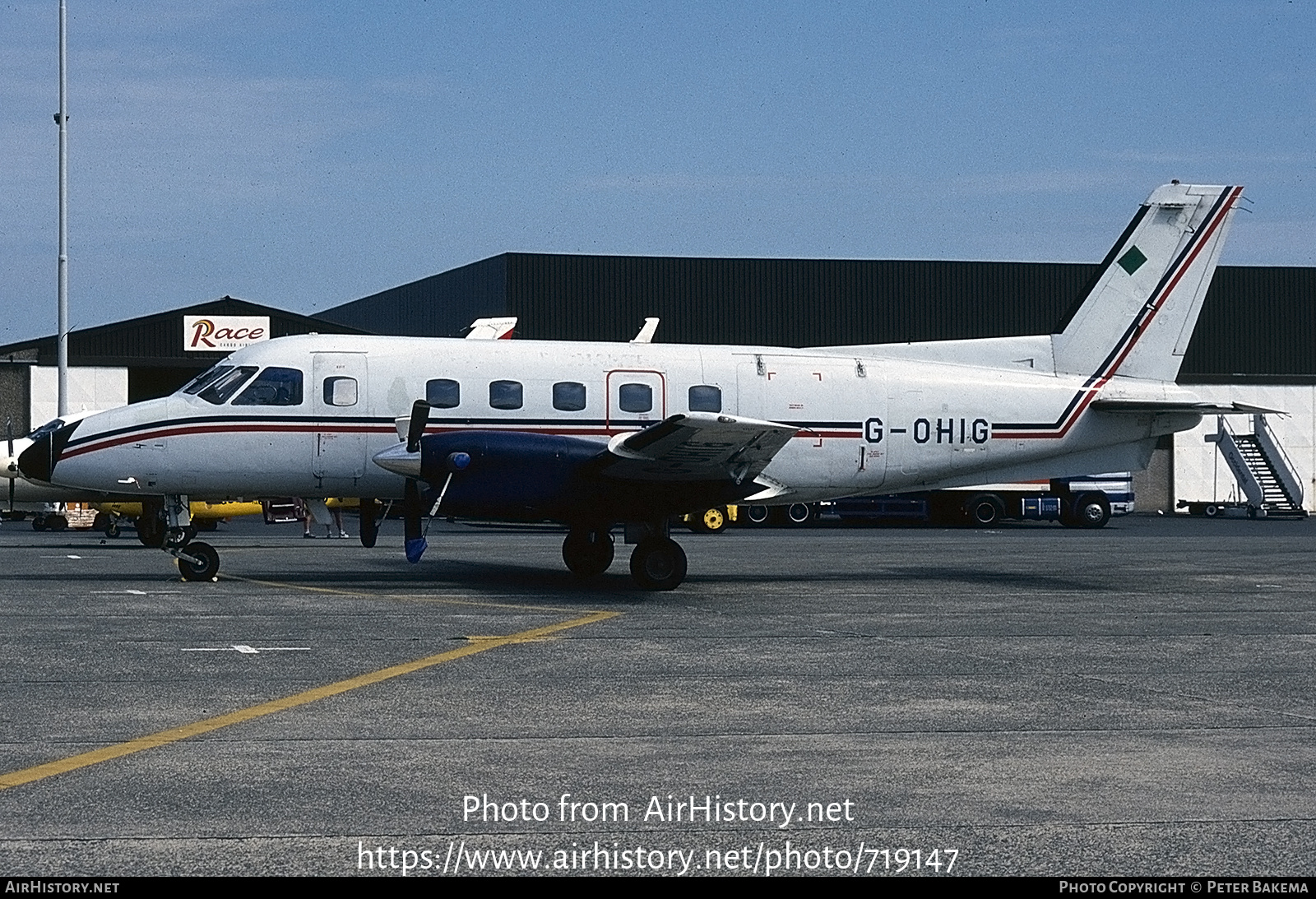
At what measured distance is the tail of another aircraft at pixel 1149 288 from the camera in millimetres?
22641

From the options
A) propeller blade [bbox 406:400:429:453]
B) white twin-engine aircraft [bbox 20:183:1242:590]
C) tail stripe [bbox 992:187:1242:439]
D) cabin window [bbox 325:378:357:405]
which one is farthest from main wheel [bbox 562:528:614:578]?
tail stripe [bbox 992:187:1242:439]

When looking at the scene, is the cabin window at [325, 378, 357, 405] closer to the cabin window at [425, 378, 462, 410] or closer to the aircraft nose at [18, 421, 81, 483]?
the cabin window at [425, 378, 462, 410]

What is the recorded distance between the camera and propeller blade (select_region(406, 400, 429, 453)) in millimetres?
18656

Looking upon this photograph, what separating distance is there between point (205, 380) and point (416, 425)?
342cm

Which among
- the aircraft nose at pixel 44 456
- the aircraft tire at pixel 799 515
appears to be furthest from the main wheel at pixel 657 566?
the aircraft tire at pixel 799 515

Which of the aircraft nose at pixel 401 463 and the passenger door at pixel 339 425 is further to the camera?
the passenger door at pixel 339 425

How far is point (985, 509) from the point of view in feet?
153

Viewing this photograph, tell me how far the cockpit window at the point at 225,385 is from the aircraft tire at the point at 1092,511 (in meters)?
31.8

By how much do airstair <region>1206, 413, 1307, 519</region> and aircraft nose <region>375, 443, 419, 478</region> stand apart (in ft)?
141

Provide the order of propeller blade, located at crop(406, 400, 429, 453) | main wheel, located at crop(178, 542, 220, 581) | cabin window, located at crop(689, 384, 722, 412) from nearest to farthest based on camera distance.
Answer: propeller blade, located at crop(406, 400, 429, 453) < main wheel, located at crop(178, 542, 220, 581) < cabin window, located at crop(689, 384, 722, 412)

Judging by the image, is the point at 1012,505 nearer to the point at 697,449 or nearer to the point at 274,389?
the point at 697,449

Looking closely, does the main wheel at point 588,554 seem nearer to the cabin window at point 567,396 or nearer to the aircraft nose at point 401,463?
the cabin window at point 567,396

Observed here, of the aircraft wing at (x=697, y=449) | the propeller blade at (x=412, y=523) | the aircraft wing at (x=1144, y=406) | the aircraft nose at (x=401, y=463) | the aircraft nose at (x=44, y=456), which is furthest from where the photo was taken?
the aircraft wing at (x=1144, y=406)

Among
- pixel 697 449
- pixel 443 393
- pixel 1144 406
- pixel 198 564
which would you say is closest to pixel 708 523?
pixel 1144 406
